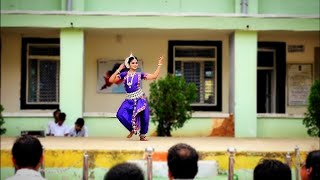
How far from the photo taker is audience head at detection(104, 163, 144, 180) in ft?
11.5

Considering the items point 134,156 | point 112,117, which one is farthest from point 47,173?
point 112,117

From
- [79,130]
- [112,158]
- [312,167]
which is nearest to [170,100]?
[79,130]

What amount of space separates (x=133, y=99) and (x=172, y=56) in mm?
10150

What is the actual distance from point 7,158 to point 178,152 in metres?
5.20

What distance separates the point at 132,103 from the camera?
6.25 metres

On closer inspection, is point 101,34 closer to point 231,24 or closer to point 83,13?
point 83,13

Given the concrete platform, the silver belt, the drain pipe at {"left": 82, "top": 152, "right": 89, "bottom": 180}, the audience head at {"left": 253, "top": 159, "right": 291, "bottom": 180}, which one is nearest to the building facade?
the concrete platform

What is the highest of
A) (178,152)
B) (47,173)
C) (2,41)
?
(2,41)

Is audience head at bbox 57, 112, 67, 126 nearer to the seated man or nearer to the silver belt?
the silver belt

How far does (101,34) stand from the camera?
15.5 metres

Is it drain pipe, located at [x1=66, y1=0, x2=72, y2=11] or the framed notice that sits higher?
drain pipe, located at [x1=66, y1=0, x2=72, y2=11]

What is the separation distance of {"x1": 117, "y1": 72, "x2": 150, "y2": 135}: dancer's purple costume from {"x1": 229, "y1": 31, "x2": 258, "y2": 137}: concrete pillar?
28.0ft

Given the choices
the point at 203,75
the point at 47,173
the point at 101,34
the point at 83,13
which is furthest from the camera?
the point at 203,75

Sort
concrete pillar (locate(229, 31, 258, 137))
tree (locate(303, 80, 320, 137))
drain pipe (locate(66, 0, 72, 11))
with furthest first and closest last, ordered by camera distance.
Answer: concrete pillar (locate(229, 31, 258, 137)), drain pipe (locate(66, 0, 72, 11)), tree (locate(303, 80, 320, 137))
